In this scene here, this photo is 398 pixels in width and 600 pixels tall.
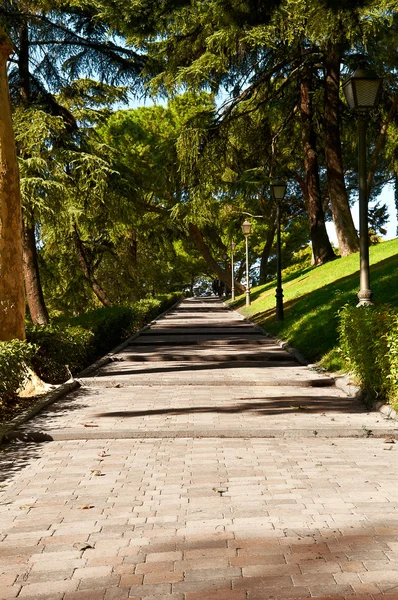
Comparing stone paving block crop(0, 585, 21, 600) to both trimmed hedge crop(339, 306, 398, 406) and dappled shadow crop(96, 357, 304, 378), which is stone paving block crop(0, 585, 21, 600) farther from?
dappled shadow crop(96, 357, 304, 378)

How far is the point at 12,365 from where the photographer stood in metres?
8.49

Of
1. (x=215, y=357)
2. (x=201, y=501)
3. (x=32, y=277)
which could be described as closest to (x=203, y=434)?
(x=201, y=501)

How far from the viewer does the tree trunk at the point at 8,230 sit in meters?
10.1

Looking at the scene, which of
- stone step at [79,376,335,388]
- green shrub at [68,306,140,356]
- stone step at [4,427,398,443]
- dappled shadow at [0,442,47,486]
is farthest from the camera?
green shrub at [68,306,140,356]

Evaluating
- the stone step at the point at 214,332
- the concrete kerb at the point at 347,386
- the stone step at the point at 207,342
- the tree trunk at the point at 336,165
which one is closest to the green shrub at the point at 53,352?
the concrete kerb at the point at 347,386


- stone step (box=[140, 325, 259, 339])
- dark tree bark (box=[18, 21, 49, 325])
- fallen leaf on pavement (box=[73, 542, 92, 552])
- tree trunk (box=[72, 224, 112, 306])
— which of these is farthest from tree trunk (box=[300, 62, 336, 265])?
fallen leaf on pavement (box=[73, 542, 92, 552])

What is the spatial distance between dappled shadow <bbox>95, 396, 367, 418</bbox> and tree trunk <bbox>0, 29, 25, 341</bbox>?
104 inches

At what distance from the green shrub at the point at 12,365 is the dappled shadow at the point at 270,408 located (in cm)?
122

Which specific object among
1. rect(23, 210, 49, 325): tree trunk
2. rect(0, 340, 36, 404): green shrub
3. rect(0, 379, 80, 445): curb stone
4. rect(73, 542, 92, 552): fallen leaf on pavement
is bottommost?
rect(73, 542, 92, 552): fallen leaf on pavement

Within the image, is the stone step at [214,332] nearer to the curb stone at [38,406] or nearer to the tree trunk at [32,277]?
the tree trunk at [32,277]

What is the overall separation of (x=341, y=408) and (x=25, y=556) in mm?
5784

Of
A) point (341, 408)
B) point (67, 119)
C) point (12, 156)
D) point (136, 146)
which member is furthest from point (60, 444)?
point (136, 146)

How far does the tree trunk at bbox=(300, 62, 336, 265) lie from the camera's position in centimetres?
2652

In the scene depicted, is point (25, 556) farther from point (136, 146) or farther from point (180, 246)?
point (180, 246)
